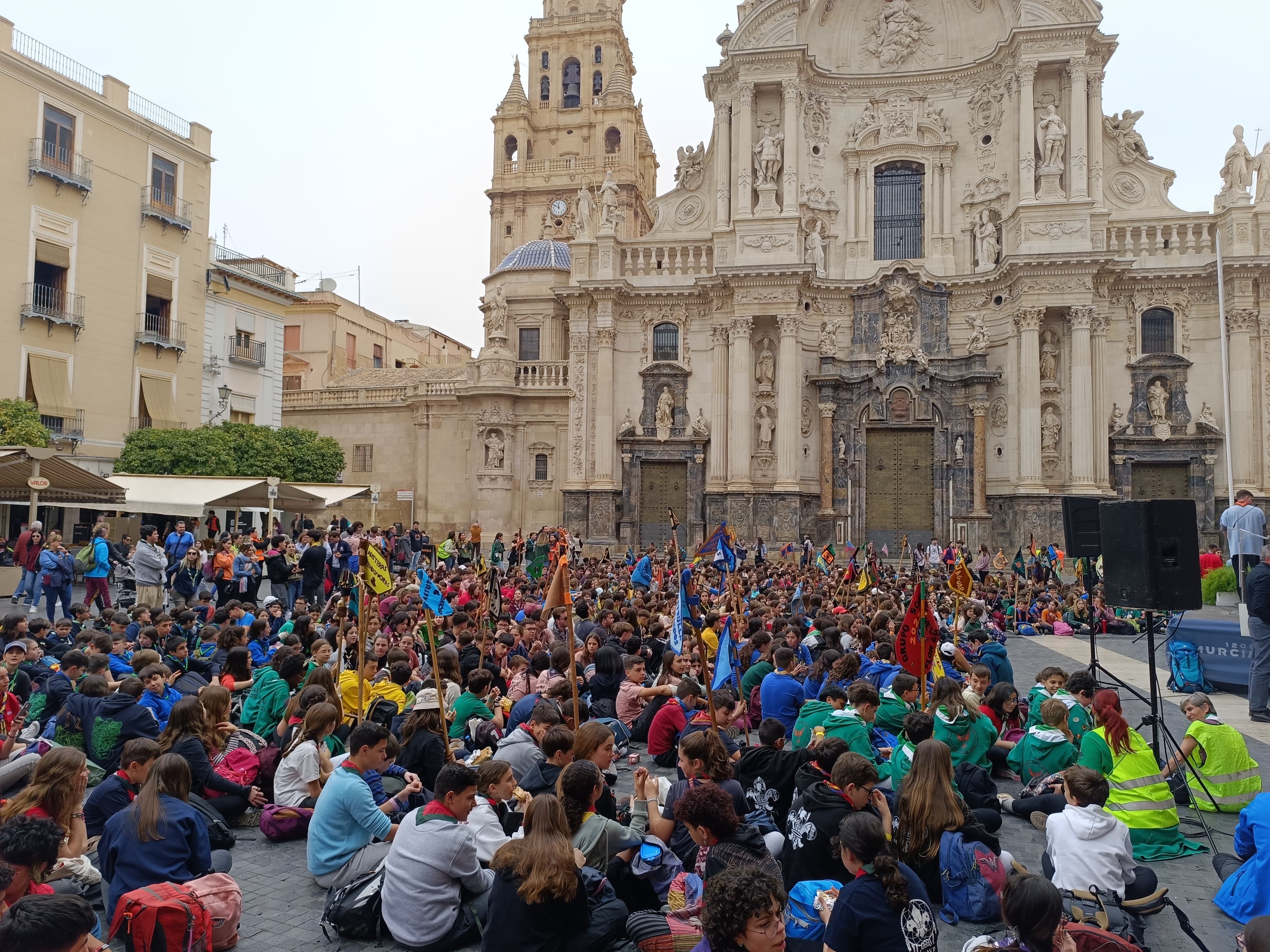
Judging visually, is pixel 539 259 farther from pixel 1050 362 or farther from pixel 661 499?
pixel 1050 362

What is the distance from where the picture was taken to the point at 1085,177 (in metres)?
31.5

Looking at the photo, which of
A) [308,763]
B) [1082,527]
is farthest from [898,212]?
[308,763]

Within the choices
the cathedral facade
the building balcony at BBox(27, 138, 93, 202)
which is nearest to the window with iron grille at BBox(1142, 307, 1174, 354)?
the cathedral facade

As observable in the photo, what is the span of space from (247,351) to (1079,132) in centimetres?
3384

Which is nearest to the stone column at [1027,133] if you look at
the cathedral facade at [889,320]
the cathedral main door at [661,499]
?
the cathedral facade at [889,320]

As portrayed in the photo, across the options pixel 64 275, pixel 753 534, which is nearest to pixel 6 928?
pixel 753 534

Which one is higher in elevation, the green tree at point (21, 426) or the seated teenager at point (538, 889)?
the green tree at point (21, 426)

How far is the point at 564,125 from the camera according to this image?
5978cm

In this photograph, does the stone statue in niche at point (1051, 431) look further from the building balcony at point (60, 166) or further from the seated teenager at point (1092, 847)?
the building balcony at point (60, 166)

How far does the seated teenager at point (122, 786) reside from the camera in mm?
5820

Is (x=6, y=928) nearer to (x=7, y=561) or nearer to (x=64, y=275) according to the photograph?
(x=7, y=561)

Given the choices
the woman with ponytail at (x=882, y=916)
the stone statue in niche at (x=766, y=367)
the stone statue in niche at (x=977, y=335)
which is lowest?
the woman with ponytail at (x=882, y=916)

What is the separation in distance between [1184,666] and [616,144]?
2098 inches

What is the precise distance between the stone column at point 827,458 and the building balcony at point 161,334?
2501 cm
